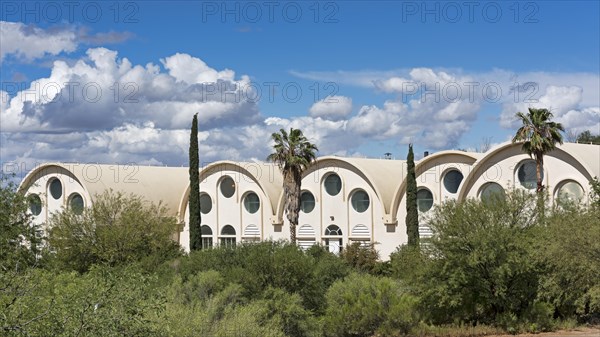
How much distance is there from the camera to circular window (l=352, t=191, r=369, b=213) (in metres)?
51.8

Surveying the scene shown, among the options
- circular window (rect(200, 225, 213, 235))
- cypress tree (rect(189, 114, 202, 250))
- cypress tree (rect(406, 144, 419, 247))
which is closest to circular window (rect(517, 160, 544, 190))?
cypress tree (rect(406, 144, 419, 247))

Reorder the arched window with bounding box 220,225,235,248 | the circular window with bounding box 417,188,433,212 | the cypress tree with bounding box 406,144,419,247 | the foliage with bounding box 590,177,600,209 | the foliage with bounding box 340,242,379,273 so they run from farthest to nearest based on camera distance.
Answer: the arched window with bounding box 220,225,235,248, the circular window with bounding box 417,188,433,212, the foliage with bounding box 340,242,379,273, the cypress tree with bounding box 406,144,419,247, the foliage with bounding box 590,177,600,209

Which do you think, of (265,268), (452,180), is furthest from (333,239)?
(265,268)

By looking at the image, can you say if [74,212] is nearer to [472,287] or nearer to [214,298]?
[214,298]

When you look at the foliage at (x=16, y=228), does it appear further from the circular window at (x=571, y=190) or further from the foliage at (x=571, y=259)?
the circular window at (x=571, y=190)

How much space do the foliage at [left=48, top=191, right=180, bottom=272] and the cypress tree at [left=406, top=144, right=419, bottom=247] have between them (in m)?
13.4

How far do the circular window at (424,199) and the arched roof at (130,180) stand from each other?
62.6ft

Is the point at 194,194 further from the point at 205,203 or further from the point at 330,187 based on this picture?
the point at 330,187

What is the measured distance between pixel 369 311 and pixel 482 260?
5.38m

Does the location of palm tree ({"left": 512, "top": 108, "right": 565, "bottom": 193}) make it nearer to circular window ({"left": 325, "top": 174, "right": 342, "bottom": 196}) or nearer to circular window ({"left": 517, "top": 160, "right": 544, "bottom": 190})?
circular window ({"left": 517, "top": 160, "right": 544, "bottom": 190})

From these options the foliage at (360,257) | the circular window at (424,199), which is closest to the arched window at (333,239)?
the foliage at (360,257)

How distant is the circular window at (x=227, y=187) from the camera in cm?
5741

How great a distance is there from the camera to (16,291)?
493 inches

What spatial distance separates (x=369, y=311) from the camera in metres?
34.2
